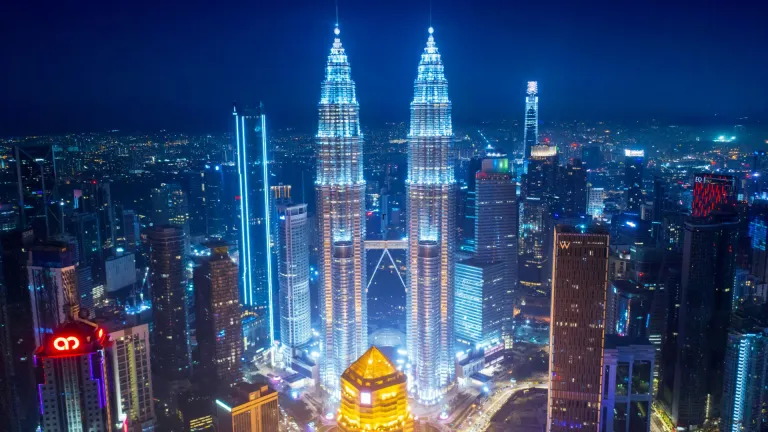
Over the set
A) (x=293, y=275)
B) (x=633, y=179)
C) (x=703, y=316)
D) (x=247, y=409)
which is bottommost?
(x=247, y=409)

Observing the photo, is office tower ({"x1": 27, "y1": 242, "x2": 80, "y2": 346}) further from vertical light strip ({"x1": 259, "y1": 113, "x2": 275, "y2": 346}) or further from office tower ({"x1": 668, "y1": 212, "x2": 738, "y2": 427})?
office tower ({"x1": 668, "y1": 212, "x2": 738, "y2": 427})

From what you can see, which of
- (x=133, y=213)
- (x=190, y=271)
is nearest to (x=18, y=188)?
(x=133, y=213)

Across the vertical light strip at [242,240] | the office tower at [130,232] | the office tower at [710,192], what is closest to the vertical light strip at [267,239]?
the vertical light strip at [242,240]

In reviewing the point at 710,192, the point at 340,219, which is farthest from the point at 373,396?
the point at 710,192

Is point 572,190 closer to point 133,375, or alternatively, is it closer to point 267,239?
point 267,239

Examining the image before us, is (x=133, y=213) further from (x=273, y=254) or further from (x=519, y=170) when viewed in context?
(x=519, y=170)

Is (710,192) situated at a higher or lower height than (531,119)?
lower
